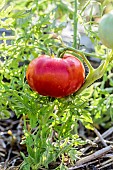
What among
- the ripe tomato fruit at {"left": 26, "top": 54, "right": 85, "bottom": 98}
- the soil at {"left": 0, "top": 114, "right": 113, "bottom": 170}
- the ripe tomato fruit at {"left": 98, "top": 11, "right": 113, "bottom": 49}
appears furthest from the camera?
the soil at {"left": 0, "top": 114, "right": 113, "bottom": 170}

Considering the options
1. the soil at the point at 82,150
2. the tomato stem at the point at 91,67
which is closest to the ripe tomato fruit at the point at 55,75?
the tomato stem at the point at 91,67

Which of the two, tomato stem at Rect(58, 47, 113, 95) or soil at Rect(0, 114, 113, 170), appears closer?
tomato stem at Rect(58, 47, 113, 95)

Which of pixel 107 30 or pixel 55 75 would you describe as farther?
pixel 55 75

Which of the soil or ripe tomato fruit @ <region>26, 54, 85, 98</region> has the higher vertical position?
ripe tomato fruit @ <region>26, 54, 85, 98</region>

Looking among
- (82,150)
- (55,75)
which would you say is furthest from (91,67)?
(82,150)

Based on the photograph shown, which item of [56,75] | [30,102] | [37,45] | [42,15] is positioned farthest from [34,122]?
[42,15]

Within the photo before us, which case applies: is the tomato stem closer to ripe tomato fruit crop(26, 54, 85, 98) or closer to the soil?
ripe tomato fruit crop(26, 54, 85, 98)

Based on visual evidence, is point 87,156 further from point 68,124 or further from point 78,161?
point 68,124

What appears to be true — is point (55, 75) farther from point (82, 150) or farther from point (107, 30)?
point (82, 150)

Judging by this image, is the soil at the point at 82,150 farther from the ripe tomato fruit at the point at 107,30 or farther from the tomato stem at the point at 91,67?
the ripe tomato fruit at the point at 107,30

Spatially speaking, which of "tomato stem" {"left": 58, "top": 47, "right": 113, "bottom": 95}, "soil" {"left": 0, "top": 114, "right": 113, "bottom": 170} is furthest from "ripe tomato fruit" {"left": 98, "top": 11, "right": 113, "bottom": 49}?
"soil" {"left": 0, "top": 114, "right": 113, "bottom": 170}
